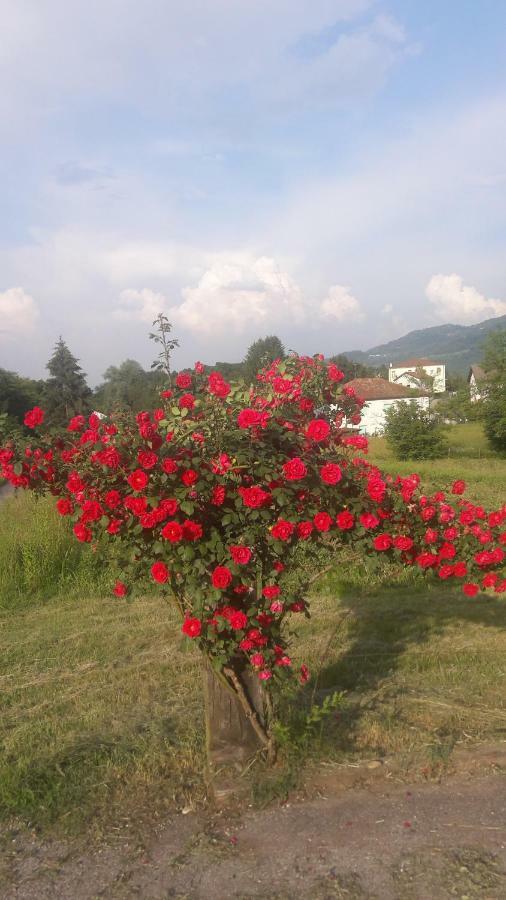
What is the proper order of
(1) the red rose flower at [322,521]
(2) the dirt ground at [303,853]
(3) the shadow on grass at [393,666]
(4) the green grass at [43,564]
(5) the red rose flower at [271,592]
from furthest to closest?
(4) the green grass at [43,564]
(3) the shadow on grass at [393,666]
(5) the red rose flower at [271,592]
(1) the red rose flower at [322,521]
(2) the dirt ground at [303,853]

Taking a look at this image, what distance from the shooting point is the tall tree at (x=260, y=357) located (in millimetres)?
4060

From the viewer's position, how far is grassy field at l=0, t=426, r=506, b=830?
318cm

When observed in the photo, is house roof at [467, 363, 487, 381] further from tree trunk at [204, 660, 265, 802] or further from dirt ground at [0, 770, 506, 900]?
dirt ground at [0, 770, 506, 900]

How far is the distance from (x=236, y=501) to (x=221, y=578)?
30 centimetres

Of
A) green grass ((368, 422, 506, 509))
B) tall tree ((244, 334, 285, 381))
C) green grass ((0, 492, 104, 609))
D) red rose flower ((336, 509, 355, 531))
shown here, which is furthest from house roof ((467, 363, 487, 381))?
red rose flower ((336, 509, 355, 531))

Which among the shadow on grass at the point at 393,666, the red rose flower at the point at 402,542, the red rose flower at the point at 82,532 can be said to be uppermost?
the red rose flower at the point at 82,532

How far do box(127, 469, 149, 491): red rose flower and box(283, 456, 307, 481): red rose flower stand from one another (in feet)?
1.73

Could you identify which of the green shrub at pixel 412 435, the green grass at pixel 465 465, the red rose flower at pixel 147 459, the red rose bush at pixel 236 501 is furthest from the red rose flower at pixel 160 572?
the green shrub at pixel 412 435

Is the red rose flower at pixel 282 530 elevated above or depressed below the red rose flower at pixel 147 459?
below

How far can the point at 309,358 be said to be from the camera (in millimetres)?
3338

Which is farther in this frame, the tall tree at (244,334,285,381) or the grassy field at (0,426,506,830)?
the tall tree at (244,334,285,381)

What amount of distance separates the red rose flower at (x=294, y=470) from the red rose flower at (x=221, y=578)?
1.46 feet

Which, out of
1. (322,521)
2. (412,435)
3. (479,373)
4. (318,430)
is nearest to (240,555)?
(322,521)

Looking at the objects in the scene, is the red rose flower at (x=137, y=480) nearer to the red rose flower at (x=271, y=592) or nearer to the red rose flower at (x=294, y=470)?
the red rose flower at (x=294, y=470)
